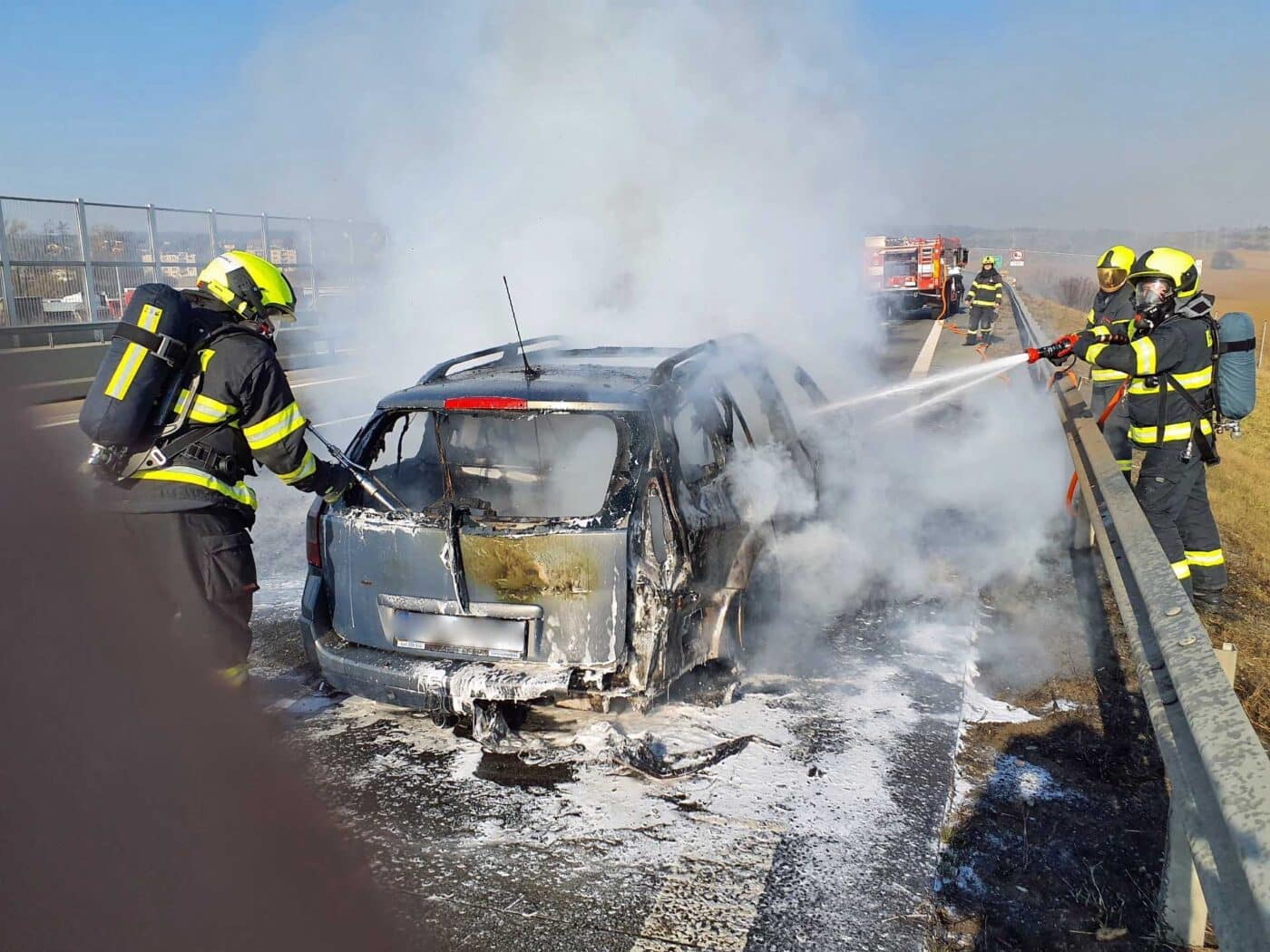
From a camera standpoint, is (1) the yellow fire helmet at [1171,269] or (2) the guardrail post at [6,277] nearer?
(1) the yellow fire helmet at [1171,269]

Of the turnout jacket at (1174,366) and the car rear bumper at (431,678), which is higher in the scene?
the turnout jacket at (1174,366)

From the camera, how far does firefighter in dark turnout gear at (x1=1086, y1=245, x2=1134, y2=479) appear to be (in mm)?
7141

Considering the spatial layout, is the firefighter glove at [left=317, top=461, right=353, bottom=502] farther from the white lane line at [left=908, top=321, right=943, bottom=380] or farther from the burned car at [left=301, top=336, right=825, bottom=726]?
the white lane line at [left=908, top=321, right=943, bottom=380]

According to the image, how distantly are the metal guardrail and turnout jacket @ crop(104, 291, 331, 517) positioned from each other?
2.95 metres

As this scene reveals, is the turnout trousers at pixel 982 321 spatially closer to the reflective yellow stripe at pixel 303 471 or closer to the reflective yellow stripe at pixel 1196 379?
the reflective yellow stripe at pixel 1196 379

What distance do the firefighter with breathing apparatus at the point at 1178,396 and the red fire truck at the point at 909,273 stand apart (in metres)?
20.8

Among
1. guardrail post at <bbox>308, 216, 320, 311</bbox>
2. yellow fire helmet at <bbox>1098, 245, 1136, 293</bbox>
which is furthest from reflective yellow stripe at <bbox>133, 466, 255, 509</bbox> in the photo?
guardrail post at <bbox>308, 216, 320, 311</bbox>

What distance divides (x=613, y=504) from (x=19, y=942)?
7.70 feet

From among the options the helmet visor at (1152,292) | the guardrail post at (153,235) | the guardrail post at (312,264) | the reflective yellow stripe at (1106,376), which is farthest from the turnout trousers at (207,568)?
the guardrail post at (312,264)

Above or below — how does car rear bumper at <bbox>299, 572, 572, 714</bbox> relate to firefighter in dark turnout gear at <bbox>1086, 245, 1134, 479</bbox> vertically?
below

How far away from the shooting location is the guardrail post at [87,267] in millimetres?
17000

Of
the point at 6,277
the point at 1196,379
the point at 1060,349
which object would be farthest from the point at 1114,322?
the point at 6,277

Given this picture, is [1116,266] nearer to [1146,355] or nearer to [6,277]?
[1146,355]

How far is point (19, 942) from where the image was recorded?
5.72 feet
